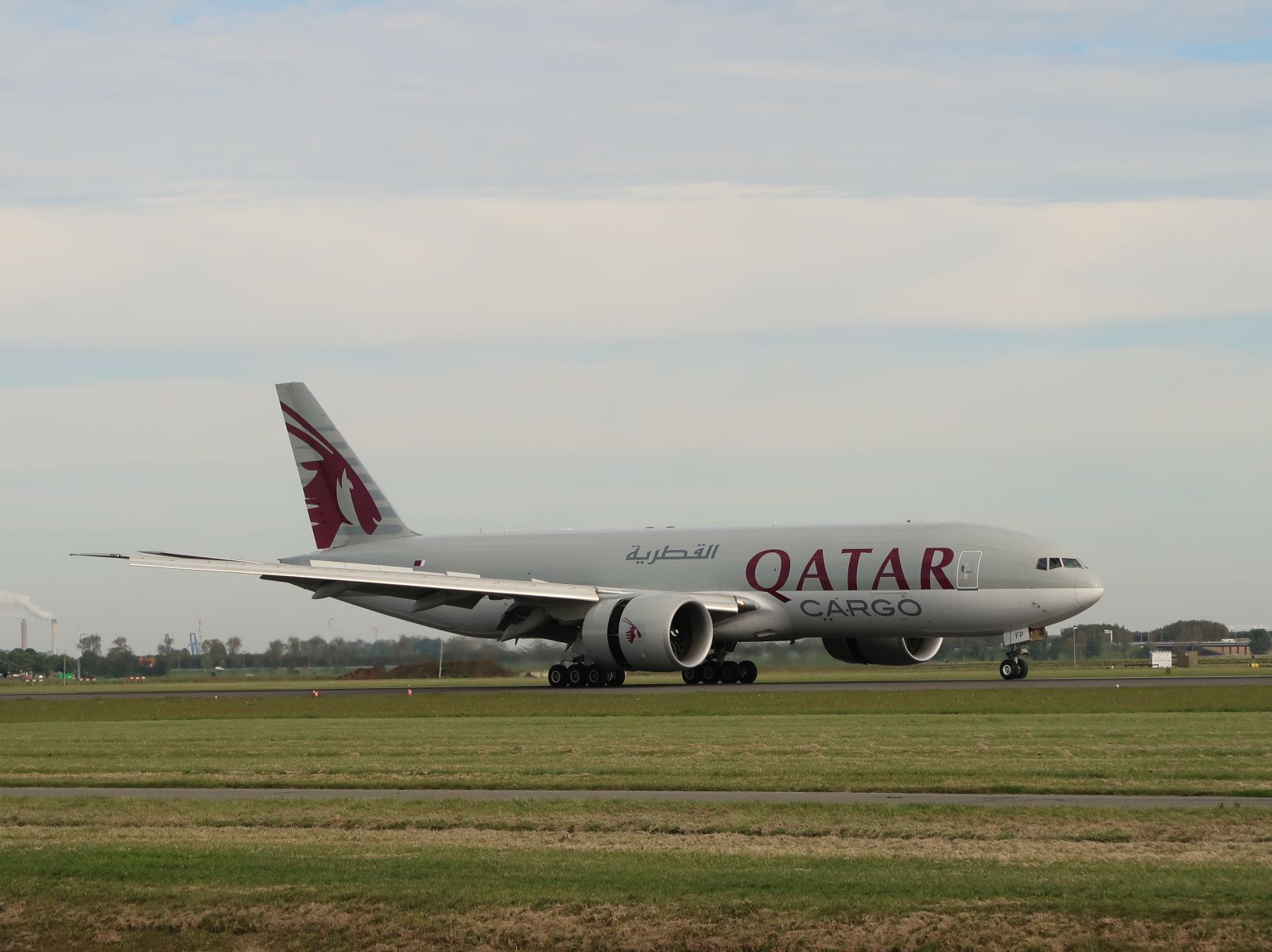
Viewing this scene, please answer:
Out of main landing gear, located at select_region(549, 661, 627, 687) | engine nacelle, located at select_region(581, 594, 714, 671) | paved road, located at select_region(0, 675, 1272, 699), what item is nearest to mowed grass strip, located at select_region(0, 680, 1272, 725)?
paved road, located at select_region(0, 675, 1272, 699)

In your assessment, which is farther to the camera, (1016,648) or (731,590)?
(731,590)

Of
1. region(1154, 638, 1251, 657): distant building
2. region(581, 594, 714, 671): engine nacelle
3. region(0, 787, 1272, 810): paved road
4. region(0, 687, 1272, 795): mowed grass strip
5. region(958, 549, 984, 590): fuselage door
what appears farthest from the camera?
region(1154, 638, 1251, 657): distant building

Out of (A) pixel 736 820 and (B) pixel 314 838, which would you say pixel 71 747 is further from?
(A) pixel 736 820

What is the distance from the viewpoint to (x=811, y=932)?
11.6 metres

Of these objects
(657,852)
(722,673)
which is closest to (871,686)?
(722,673)

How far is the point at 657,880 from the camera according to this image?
42.4 feet

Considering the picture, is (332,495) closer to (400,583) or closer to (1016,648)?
(400,583)

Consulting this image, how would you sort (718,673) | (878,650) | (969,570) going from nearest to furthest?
(969,570)
(718,673)
(878,650)

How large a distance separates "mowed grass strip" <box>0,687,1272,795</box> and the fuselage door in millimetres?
7638

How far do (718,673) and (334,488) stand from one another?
16271 millimetres

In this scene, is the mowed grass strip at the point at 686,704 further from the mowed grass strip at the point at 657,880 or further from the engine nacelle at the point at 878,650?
the mowed grass strip at the point at 657,880

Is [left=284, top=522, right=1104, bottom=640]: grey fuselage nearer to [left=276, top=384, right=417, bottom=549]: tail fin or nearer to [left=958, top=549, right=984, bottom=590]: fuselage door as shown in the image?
[left=958, top=549, right=984, bottom=590]: fuselage door

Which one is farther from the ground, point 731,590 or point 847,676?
point 731,590

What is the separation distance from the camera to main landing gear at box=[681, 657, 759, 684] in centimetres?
4775
